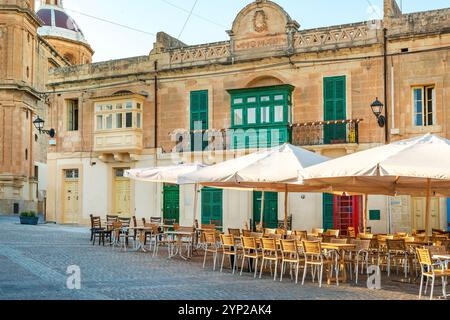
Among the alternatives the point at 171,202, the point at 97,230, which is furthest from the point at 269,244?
the point at 171,202

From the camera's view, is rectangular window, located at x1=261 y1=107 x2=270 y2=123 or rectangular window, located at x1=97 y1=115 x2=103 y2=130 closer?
rectangular window, located at x1=261 y1=107 x2=270 y2=123

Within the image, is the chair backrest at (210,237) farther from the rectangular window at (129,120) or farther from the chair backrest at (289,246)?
the rectangular window at (129,120)

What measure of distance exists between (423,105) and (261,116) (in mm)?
6067

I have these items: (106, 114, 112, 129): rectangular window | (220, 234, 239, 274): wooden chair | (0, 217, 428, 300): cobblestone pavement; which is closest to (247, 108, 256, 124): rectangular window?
(106, 114, 112, 129): rectangular window

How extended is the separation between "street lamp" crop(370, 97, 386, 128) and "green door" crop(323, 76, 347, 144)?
1380 mm

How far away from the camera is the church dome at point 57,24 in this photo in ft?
208

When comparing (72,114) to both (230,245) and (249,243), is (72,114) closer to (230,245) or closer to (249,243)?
(230,245)

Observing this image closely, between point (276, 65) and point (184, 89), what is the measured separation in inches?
170

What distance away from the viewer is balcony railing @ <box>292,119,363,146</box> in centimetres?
2264

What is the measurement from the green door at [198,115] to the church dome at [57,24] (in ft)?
135

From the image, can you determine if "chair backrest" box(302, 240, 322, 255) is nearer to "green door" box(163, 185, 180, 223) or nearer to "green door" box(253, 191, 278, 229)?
"green door" box(253, 191, 278, 229)

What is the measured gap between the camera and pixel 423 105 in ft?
72.4

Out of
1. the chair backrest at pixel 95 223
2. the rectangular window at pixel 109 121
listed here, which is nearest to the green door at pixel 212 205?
the rectangular window at pixel 109 121
